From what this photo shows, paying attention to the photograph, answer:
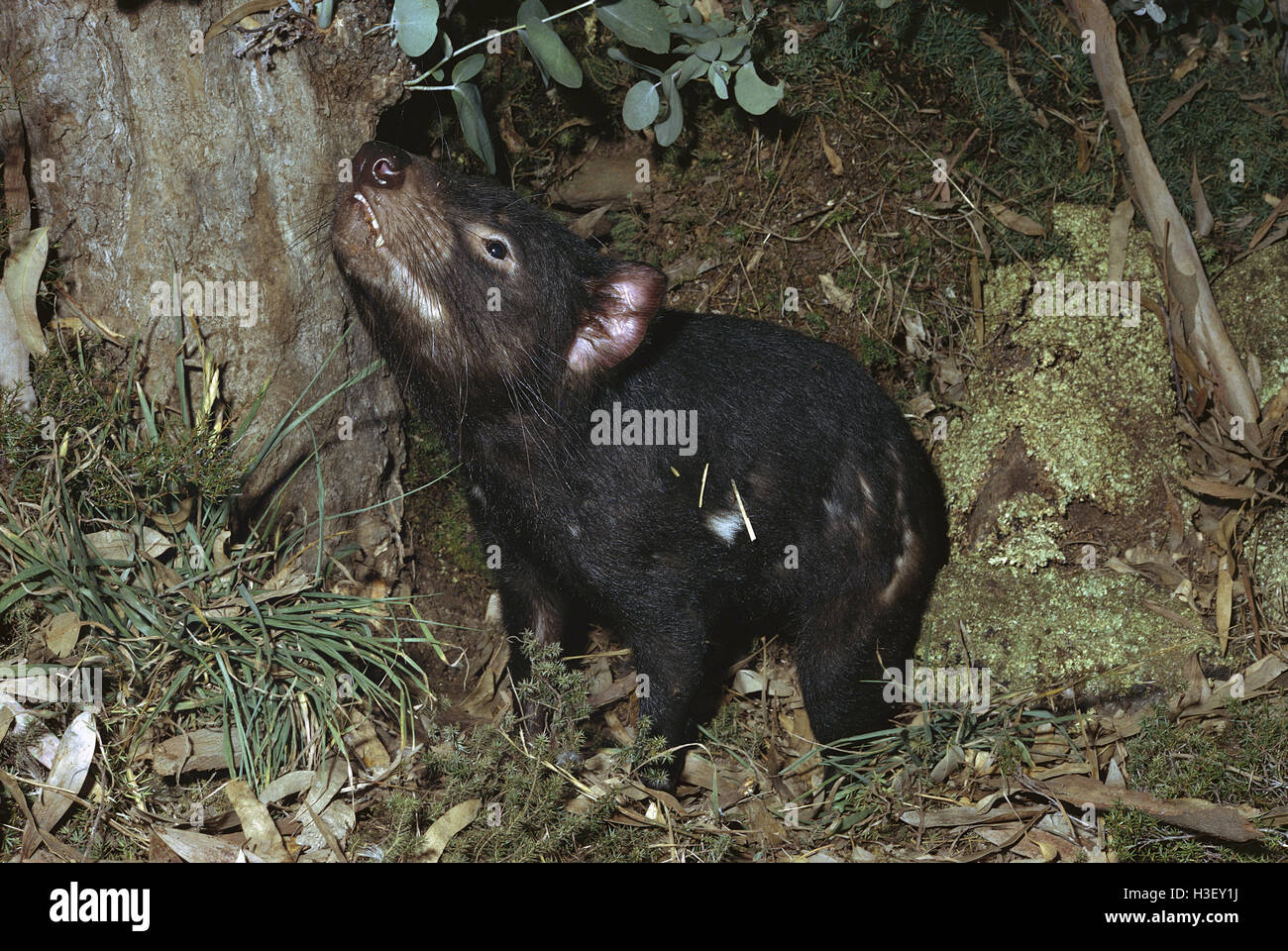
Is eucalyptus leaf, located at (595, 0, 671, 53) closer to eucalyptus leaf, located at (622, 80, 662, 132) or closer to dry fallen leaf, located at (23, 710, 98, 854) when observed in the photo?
eucalyptus leaf, located at (622, 80, 662, 132)

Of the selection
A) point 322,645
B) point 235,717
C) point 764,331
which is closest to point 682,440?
point 764,331

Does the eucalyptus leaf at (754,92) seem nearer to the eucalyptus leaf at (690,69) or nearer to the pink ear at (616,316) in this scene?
the eucalyptus leaf at (690,69)

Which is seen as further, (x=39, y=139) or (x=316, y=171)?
(x=316, y=171)

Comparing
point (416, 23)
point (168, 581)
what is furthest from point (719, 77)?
point (168, 581)

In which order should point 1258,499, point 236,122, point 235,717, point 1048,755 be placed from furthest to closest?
point 1258,499 < point 1048,755 < point 236,122 < point 235,717

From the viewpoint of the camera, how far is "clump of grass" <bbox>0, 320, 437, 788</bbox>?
344 cm

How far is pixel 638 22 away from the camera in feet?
13.5

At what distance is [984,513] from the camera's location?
4773 millimetres

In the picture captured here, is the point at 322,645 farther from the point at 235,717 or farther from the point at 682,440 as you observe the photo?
the point at 682,440

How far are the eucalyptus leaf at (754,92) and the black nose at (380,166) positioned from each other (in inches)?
66.3

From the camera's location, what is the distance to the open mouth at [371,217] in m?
3.47

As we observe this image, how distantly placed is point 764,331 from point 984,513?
143 cm

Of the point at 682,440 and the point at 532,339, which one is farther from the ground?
the point at 532,339

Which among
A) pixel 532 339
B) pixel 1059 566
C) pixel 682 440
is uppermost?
pixel 532 339
